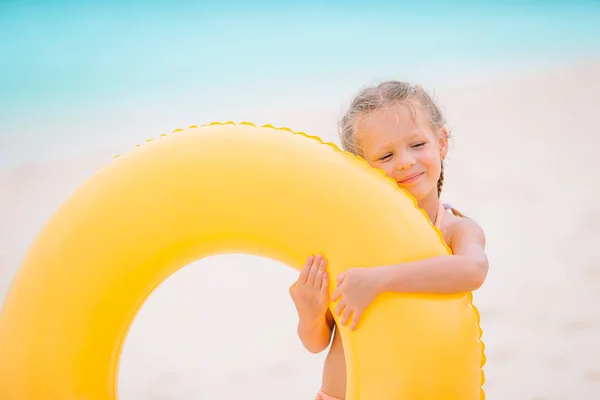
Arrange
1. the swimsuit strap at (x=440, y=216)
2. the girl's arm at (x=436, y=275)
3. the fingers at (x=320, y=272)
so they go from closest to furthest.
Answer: the girl's arm at (x=436, y=275), the fingers at (x=320, y=272), the swimsuit strap at (x=440, y=216)

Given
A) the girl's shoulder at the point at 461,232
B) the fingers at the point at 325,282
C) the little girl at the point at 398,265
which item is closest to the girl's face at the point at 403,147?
the little girl at the point at 398,265

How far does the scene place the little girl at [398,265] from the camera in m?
1.85

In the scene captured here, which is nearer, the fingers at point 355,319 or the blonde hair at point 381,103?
the fingers at point 355,319

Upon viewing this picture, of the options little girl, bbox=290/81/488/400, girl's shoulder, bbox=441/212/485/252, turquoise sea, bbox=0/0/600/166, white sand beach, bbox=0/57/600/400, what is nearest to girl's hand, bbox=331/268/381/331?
little girl, bbox=290/81/488/400

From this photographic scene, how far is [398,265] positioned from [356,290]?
119 millimetres

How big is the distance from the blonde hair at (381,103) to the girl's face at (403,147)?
0.07 ft

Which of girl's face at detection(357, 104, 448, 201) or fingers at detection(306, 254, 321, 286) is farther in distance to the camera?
girl's face at detection(357, 104, 448, 201)

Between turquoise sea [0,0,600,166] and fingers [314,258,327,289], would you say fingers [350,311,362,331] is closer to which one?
fingers [314,258,327,289]

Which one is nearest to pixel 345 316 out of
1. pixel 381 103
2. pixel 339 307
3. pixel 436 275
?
pixel 339 307

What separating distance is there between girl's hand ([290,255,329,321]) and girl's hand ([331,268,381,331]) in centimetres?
7

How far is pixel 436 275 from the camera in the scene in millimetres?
1849

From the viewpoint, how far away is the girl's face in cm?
212

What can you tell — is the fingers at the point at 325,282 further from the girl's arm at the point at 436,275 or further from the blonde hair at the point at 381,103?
the blonde hair at the point at 381,103

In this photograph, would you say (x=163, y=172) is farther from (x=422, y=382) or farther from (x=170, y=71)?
(x=170, y=71)
